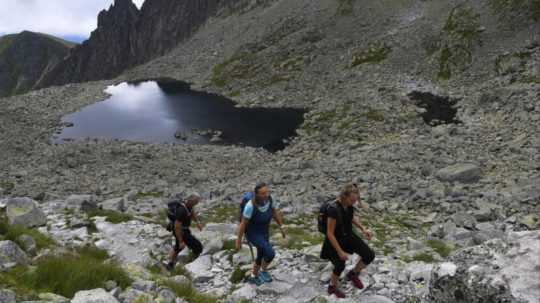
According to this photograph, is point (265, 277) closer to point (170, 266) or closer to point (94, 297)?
point (170, 266)

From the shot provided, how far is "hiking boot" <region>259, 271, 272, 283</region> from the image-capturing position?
1205cm

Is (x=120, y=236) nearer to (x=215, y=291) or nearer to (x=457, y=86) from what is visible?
(x=215, y=291)

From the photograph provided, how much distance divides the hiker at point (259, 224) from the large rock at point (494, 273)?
4.63m

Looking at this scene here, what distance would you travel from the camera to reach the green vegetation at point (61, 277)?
8.12 metres

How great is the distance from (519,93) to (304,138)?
22956 mm

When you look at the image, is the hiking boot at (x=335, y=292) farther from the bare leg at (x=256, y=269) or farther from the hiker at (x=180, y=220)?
the hiker at (x=180, y=220)

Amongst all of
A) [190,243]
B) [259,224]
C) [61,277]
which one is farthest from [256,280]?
[61,277]

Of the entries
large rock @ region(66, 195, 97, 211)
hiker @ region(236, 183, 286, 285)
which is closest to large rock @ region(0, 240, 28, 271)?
hiker @ region(236, 183, 286, 285)

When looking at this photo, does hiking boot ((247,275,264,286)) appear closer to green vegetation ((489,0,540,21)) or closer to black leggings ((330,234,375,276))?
black leggings ((330,234,375,276))

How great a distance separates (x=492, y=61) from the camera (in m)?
61.9

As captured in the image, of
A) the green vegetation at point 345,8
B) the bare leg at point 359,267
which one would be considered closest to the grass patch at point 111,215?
the bare leg at point 359,267

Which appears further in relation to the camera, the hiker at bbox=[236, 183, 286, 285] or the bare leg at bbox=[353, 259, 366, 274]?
the hiker at bbox=[236, 183, 286, 285]

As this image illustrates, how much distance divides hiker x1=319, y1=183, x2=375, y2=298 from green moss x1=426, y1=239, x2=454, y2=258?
505 cm

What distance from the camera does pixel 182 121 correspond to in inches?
2650
